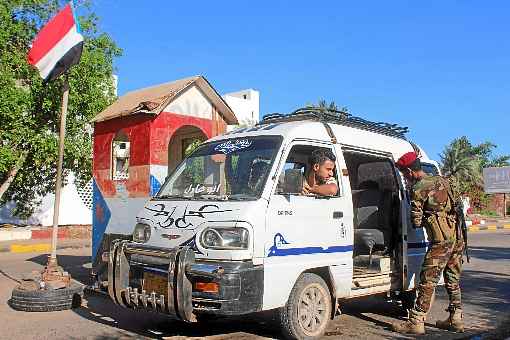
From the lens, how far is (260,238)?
16.4 feet

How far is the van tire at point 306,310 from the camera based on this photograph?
5.24 meters

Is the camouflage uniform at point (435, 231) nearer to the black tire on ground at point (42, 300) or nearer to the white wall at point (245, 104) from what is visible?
the black tire on ground at point (42, 300)

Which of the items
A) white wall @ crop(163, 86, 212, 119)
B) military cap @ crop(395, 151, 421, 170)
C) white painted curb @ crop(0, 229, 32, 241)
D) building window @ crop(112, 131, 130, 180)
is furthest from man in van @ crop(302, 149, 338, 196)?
white painted curb @ crop(0, 229, 32, 241)

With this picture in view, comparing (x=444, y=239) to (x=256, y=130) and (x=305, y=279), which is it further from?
(x=256, y=130)

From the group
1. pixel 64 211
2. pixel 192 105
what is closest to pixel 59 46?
pixel 192 105

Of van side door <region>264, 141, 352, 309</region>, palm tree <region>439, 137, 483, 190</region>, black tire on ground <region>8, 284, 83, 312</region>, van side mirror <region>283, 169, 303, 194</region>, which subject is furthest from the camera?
palm tree <region>439, 137, 483, 190</region>

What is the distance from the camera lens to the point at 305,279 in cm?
542

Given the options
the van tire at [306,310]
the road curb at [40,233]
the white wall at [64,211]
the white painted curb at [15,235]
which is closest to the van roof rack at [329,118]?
the van tire at [306,310]

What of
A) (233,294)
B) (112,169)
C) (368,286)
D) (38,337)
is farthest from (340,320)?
(112,169)

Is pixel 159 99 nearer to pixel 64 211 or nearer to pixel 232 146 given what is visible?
pixel 232 146

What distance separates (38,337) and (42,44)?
14.1 feet

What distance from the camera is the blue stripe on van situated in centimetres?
512

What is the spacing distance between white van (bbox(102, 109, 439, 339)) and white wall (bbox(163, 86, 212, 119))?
2.50 m

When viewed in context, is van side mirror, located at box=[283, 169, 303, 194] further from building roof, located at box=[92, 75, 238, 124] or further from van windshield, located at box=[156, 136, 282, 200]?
building roof, located at box=[92, 75, 238, 124]
